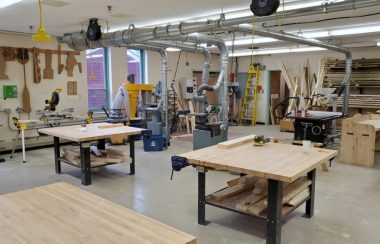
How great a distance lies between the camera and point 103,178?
5340 mm

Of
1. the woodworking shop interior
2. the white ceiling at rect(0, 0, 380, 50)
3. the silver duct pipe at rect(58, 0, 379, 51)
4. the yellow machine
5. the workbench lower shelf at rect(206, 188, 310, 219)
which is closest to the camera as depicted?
the woodworking shop interior

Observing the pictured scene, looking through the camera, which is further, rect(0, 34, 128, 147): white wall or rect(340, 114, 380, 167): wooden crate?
rect(0, 34, 128, 147): white wall

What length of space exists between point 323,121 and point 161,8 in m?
4.33

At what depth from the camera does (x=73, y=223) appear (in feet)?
6.30

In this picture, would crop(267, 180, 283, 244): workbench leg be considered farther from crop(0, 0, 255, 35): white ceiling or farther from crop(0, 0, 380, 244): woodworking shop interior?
crop(0, 0, 255, 35): white ceiling

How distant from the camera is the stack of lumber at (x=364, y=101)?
927 centimetres

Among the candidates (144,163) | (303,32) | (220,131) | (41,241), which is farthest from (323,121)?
(41,241)

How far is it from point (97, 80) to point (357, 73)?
7838 millimetres

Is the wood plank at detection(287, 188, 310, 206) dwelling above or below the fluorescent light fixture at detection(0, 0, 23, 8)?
below

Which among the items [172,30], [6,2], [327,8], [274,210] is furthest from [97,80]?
[274,210]

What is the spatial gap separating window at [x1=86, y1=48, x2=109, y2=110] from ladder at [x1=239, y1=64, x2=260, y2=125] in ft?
18.3

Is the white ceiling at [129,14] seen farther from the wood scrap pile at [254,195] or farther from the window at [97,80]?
the wood scrap pile at [254,195]

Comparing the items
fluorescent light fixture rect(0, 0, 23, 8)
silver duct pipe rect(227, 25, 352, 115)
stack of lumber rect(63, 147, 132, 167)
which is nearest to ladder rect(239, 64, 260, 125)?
silver duct pipe rect(227, 25, 352, 115)

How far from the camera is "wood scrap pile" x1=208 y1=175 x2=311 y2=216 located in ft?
→ 10.5
